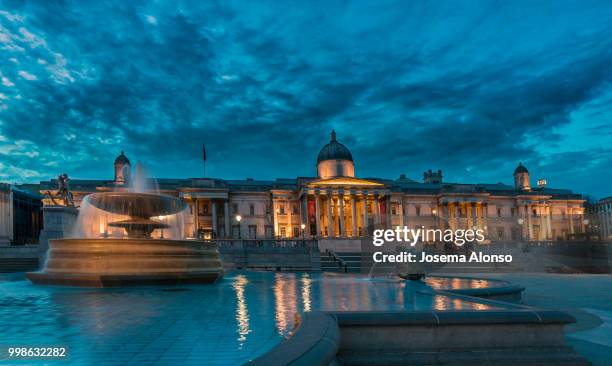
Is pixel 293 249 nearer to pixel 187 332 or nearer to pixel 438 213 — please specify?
pixel 187 332

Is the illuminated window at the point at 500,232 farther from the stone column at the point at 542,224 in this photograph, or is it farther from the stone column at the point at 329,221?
the stone column at the point at 329,221

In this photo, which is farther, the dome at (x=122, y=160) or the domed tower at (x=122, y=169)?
the dome at (x=122, y=160)

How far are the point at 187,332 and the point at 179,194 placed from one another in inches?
2658

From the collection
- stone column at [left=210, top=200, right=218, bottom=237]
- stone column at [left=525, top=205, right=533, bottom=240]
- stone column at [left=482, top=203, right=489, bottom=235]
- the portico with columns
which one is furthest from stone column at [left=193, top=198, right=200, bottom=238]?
stone column at [left=525, top=205, right=533, bottom=240]

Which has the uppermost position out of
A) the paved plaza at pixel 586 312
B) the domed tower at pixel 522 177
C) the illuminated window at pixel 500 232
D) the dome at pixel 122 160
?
the dome at pixel 122 160

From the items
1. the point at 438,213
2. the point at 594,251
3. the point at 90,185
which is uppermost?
the point at 90,185

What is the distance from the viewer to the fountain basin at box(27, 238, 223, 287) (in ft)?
52.6

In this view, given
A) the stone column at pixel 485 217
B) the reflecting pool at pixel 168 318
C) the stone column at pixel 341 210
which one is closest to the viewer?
the reflecting pool at pixel 168 318

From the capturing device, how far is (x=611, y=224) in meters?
95.5

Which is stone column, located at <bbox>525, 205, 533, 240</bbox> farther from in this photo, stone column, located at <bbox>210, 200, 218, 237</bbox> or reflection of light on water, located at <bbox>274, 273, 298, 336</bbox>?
reflection of light on water, located at <bbox>274, 273, 298, 336</bbox>

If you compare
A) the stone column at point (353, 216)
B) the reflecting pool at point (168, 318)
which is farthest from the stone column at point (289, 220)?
the reflecting pool at point (168, 318)

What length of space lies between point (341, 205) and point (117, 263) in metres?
56.6

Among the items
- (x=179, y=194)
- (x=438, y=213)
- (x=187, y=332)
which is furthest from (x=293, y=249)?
(x=438, y=213)

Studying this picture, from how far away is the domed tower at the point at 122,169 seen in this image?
7625 centimetres
